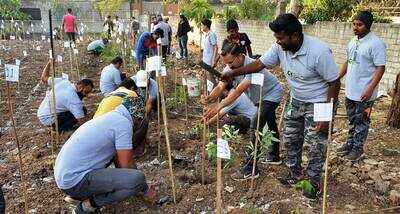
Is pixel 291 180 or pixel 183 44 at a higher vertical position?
pixel 183 44

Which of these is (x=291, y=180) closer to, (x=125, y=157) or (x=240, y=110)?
(x=240, y=110)

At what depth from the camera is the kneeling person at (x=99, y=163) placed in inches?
135

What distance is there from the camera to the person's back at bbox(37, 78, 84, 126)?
5590mm

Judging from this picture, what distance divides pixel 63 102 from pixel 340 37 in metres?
6.13

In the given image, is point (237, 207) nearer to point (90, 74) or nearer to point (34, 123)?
point (34, 123)

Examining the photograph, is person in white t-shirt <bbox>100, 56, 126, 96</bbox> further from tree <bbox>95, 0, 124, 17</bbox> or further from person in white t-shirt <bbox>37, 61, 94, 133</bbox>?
tree <bbox>95, 0, 124, 17</bbox>

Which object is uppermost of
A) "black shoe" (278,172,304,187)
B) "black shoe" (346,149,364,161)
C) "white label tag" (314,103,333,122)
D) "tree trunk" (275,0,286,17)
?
"tree trunk" (275,0,286,17)

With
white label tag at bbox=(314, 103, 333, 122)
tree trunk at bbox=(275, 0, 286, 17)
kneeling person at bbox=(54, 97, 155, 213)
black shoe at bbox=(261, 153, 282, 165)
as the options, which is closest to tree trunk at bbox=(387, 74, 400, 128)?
black shoe at bbox=(261, 153, 282, 165)

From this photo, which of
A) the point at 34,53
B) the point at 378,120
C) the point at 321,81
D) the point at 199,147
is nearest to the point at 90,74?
the point at 34,53

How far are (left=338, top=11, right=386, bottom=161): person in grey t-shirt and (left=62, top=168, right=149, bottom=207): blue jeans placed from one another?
8.22 ft

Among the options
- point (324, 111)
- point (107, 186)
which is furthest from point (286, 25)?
point (107, 186)

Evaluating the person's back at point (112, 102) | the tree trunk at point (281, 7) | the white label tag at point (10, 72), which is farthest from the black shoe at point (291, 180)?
the tree trunk at point (281, 7)

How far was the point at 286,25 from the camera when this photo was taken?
3262 millimetres

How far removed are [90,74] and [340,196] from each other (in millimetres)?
8430
